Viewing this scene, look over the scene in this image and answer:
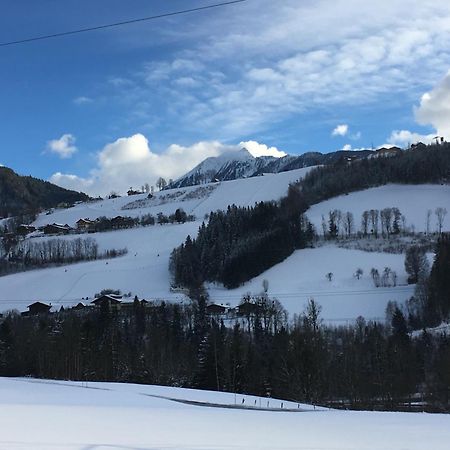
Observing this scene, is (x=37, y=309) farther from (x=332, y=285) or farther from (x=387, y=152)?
(x=387, y=152)

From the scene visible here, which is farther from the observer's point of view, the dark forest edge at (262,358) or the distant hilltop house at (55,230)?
the distant hilltop house at (55,230)

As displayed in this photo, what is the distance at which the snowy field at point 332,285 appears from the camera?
7900cm

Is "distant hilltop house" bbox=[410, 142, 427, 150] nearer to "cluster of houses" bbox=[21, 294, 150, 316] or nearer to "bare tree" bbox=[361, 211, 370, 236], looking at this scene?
"bare tree" bbox=[361, 211, 370, 236]

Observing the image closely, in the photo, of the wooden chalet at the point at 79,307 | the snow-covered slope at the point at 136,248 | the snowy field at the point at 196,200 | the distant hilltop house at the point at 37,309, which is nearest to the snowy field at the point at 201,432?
the wooden chalet at the point at 79,307

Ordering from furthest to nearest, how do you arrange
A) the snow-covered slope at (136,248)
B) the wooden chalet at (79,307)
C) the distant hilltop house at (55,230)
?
1. the distant hilltop house at (55,230)
2. the snow-covered slope at (136,248)
3. the wooden chalet at (79,307)

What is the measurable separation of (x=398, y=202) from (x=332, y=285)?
5261 centimetres

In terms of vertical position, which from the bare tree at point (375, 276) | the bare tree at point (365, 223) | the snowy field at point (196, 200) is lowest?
the bare tree at point (375, 276)

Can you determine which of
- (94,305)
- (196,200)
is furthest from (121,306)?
(196,200)

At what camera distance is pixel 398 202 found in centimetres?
13312

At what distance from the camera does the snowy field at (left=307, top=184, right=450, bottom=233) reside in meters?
123

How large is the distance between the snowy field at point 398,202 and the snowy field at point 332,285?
19.7 m

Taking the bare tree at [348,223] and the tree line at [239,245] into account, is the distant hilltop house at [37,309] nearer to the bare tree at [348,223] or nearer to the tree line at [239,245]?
the tree line at [239,245]

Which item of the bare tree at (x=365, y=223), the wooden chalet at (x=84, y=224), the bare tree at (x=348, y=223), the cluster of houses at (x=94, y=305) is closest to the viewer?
the cluster of houses at (x=94, y=305)

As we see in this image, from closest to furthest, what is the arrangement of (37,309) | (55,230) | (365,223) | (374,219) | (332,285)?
(332,285) < (37,309) < (365,223) < (374,219) < (55,230)
